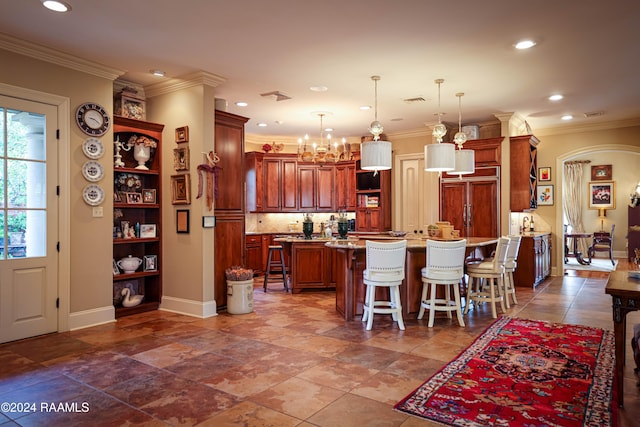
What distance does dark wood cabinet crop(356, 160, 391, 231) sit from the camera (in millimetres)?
8773

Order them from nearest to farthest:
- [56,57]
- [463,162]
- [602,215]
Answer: [56,57] < [463,162] < [602,215]

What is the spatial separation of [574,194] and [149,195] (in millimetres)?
11820

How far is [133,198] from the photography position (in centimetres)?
550

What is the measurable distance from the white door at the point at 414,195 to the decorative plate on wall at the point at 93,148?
18.6 ft

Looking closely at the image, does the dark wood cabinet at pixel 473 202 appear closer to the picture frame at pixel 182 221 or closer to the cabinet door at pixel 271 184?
the cabinet door at pixel 271 184

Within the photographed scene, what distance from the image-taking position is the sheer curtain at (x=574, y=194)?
Answer: 40.6 ft

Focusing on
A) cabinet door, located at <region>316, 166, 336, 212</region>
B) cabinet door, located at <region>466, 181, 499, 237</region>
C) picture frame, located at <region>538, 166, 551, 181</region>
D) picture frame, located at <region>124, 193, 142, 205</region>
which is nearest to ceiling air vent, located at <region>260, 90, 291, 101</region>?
picture frame, located at <region>124, 193, 142, 205</region>

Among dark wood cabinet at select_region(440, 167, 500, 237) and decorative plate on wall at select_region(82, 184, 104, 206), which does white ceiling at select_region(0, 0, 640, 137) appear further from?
dark wood cabinet at select_region(440, 167, 500, 237)

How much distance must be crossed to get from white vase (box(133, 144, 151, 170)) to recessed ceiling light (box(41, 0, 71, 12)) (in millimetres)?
2164

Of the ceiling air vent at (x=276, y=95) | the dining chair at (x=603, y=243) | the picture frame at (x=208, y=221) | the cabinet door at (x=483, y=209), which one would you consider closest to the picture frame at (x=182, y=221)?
the picture frame at (x=208, y=221)

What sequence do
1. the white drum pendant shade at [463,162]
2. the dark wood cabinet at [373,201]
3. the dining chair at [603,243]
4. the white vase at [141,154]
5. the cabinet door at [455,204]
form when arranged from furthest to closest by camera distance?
the dining chair at [603,243] → the dark wood cabinet at [373,201] → the cabinet door at [455,204] → the white drum pendant shade at [463,162] → the white vase at [141,154]

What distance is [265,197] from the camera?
9102mm

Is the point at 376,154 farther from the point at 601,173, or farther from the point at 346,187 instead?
the point at 601,173

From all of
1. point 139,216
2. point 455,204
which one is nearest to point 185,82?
point 139,216
